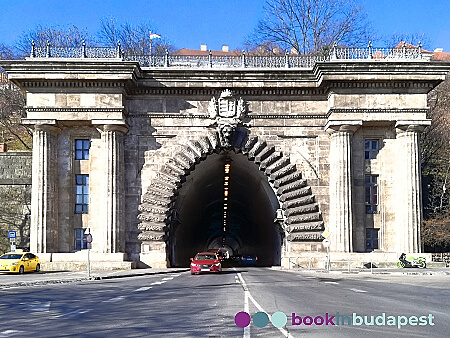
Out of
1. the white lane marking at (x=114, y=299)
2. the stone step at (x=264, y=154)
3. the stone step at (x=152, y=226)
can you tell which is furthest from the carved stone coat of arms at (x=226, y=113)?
the white lane marking at (x=114, y=299)

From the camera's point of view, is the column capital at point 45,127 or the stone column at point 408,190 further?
the column capital at point 45,127

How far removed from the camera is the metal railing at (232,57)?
1694 inches

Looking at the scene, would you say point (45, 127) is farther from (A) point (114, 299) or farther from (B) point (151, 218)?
(A) point (114, 299)

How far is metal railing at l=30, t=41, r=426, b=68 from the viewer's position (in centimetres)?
4303

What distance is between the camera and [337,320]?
47.0 ft

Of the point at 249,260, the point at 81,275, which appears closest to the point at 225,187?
the point at 249,260

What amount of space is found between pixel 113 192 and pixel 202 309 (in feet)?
82.9

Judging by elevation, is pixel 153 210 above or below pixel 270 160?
below

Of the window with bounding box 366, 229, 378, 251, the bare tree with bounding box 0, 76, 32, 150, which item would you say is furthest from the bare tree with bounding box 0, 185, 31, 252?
the window with bounding box 366, 229, 378, 251

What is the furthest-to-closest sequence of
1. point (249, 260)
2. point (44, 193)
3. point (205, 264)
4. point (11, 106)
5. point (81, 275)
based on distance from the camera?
point (249, 260), point (11, 106), point (44, 193), point (205, 264), point (81, 275)

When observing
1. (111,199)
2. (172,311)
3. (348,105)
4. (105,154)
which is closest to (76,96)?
(105,154)

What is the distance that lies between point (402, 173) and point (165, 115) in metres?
16.0

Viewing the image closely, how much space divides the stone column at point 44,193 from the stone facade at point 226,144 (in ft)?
0.23

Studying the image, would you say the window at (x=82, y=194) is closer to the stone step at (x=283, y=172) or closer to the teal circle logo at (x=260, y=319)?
the stone step at (x=283, y=172)
